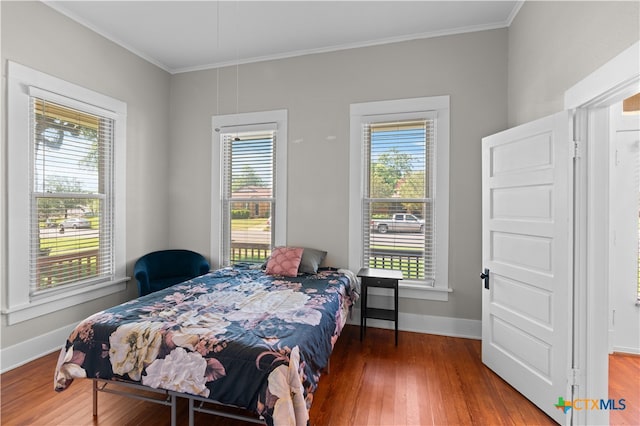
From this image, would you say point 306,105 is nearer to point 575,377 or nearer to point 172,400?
point 172,400

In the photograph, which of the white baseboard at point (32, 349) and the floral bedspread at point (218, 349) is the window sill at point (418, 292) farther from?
the white baseboard at point (32, 349)

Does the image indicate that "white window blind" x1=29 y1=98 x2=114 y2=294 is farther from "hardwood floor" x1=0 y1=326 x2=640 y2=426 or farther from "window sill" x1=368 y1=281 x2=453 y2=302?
"window sill" x1=368 y1=281 x2=453 y2=302

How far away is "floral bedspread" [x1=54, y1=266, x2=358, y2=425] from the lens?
1.58 metres

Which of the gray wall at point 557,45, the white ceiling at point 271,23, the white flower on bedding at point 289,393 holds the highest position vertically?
the white ceiling at point 271,23

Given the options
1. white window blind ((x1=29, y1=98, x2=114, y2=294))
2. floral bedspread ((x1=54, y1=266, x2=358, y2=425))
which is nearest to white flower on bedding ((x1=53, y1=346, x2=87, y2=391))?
floral bedspread ((x1=54, y1=266, x2=358, y2=425))

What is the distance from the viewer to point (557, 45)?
86.0 inches

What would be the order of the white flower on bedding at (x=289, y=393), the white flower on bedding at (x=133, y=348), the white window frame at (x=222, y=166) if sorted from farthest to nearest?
the white window frame at (x=222, y=166) < the white flower on bedding at (x=133, y=348) < the white flower on bedding at (x=289, y=393)

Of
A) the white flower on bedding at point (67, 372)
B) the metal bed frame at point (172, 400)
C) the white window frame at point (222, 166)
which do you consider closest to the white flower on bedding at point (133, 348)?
the metal bed frame at point (172, 400)

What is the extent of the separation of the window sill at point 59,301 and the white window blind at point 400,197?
2.96m

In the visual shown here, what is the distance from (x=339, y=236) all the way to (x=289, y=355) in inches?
84.1

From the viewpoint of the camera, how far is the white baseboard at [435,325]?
328 centimetres

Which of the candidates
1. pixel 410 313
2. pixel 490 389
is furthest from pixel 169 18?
pixel 490 389

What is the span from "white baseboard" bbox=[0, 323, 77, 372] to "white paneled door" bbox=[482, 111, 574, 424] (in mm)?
4036

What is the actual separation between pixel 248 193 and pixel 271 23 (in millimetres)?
1975
